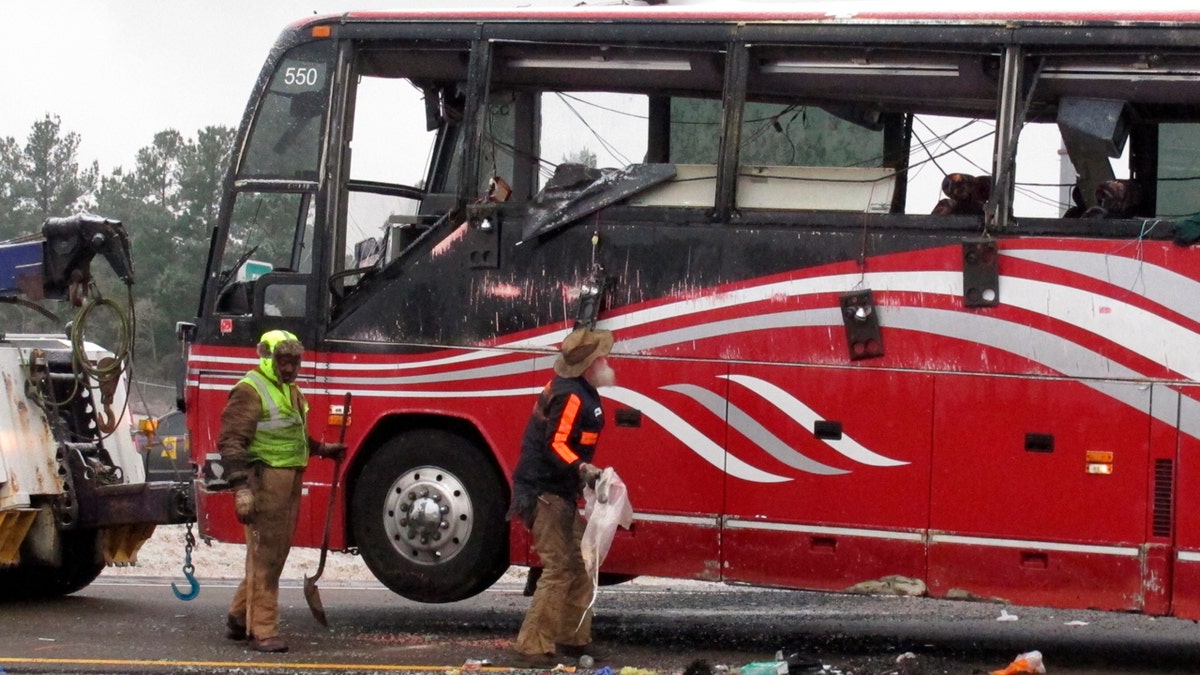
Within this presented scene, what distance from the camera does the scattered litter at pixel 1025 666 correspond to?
27.5ft

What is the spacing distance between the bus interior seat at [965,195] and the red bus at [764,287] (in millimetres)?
20

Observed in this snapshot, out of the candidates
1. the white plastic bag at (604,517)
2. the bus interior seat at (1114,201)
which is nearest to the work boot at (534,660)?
the white plastic bag at (604,517)

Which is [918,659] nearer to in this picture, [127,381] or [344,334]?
[344,334]

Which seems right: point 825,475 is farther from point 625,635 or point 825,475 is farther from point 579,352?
point 625,635

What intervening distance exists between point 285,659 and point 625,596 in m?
4.62

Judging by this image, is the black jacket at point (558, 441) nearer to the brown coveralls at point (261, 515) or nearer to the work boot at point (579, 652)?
the work boot at point (579, 652)

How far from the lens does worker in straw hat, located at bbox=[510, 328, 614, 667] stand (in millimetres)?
8617

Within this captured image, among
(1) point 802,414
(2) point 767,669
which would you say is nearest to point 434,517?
(1) point 802,414

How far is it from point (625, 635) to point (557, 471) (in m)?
1.79

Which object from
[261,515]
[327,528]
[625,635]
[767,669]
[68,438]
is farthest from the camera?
[68,438]

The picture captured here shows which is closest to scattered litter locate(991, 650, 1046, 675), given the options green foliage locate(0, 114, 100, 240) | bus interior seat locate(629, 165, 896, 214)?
bus interior seat locate(629, 165, 896, 214)

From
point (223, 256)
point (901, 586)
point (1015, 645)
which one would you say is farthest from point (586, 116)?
point (1015, 645)

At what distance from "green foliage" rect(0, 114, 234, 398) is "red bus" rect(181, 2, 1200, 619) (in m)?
26.5

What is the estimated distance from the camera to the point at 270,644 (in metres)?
9.06
